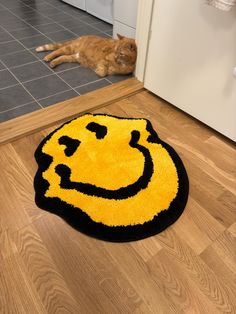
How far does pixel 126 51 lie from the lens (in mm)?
1741

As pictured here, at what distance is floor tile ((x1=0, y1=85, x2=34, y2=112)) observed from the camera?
1555mm

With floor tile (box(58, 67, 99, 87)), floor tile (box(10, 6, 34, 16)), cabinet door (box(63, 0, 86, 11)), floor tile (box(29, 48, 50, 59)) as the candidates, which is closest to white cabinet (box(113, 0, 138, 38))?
floor tile (box(58, 67, 99, 87))

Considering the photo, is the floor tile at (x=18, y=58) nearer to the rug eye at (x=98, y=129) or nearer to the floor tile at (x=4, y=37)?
the floor tile at (x=4, y=37)

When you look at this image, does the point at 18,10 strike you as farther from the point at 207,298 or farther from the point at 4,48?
the point at 207,298

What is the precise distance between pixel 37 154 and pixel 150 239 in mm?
666

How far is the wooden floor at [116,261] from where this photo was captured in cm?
84

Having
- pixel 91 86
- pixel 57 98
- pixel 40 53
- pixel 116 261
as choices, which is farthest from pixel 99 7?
pixel 116 261

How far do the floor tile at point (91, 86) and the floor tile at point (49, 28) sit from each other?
3.04 feet

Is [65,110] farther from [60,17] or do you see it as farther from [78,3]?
[78,3]

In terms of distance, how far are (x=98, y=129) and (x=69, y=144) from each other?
192 mm

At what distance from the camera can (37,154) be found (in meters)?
1.28

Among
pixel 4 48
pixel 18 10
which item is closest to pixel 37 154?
pixel 4 48

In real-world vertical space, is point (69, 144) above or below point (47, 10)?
below

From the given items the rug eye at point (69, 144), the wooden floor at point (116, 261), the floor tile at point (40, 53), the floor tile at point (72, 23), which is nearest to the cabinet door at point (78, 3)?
the floor tile at point (72, 23)
